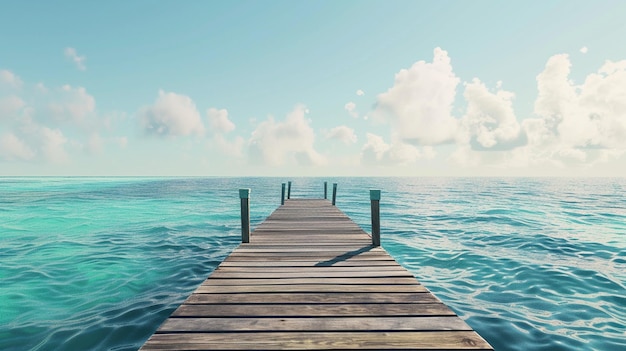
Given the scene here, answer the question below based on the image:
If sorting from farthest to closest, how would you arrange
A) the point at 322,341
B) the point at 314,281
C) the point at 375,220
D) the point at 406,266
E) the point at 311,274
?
the point at 406,266
the point at 375,220
the point at 311,274
the point at 314,281
the point at 322,341

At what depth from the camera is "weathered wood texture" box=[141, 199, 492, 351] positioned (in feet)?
10.4

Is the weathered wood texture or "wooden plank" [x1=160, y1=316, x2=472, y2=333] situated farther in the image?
"wooden plank" [x1=160, y1=316, x2=472, y2=333]

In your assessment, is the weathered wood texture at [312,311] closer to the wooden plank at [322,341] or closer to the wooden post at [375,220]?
the wooden plank at [322,341]

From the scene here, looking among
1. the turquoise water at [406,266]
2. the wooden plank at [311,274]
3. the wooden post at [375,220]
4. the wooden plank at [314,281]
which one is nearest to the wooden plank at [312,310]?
the wooden plank at [314,281]

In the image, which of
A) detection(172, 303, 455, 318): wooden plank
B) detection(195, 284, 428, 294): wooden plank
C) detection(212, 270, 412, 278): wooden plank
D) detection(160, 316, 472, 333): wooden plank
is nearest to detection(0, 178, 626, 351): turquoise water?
detection(212, 270, 412, 278): wooden plank

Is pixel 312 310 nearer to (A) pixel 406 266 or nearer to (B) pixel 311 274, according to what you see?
(B) pixel 311 274

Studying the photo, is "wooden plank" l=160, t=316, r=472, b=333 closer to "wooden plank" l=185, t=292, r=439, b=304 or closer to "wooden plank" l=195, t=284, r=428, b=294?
"wooden plank" l=185, t=292, r=439, b=304

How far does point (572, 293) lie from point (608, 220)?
18.5 metres

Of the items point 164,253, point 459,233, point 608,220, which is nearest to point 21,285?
point 164,253

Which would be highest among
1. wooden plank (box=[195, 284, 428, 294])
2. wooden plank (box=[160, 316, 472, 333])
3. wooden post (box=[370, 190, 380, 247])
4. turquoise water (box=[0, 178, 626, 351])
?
wooden post (box=[370, 190, 380, 247])

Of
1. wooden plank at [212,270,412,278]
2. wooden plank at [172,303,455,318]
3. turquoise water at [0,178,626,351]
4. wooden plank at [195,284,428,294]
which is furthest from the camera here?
turquoise water at [0,178,626,351]

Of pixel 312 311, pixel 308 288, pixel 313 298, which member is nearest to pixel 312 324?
pixel 312 311

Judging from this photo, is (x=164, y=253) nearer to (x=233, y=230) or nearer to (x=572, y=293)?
(x=233, y=230)

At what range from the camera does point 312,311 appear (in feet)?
12.7
